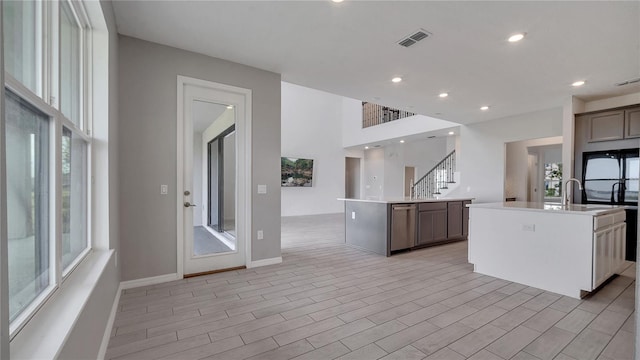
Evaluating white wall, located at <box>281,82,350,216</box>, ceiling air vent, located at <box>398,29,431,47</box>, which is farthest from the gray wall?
white wall, located at <box>281,82,350,216</box>

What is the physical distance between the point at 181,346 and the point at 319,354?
970 millimetres

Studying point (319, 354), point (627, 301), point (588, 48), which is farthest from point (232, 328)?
point (588, 48)

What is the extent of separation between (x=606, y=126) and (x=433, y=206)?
10.0 ft

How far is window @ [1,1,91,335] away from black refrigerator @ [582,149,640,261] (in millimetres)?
6680

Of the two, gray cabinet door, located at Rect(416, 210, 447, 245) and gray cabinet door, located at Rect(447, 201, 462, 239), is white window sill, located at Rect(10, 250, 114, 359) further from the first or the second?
gray cabinet door, located at Rect(447, 201, 462, 239)

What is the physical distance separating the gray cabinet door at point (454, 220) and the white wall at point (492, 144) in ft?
5.20

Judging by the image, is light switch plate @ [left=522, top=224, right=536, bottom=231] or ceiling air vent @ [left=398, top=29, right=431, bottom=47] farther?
light switch plate @ [left=522, top=224, right=536, bottom=231]

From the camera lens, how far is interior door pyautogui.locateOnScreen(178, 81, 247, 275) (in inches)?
137

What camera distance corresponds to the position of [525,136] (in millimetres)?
6094

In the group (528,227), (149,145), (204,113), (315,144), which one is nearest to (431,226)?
(528,227)

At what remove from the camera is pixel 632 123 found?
14.9 feet

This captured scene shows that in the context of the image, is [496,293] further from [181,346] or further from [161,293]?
[161,293]

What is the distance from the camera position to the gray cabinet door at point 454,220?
5488mm

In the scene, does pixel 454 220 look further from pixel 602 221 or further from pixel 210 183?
pixel 210 183
